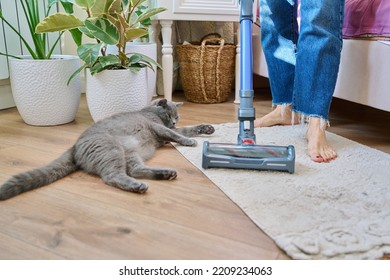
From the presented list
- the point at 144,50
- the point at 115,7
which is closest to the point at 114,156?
the point at 115,7

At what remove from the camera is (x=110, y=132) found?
120 cm

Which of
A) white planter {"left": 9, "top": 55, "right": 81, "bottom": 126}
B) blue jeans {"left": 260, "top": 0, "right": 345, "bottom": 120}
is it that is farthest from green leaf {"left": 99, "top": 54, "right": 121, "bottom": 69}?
blue jeans {"left": 260, "top": 0, "right": 345, "bottom": 120}

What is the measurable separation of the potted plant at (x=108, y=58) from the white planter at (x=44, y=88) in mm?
97

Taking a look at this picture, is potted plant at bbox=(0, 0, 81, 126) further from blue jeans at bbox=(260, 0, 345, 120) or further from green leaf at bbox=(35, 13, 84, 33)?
blue jeans at bbox=(260, 0, 345, 120)

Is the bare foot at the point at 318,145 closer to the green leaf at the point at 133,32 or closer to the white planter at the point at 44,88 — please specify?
the green leaf at the point at 133,32

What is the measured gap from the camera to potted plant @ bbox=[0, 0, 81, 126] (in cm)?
161

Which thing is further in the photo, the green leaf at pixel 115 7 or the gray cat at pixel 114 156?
the green leaf at pixel 115 7

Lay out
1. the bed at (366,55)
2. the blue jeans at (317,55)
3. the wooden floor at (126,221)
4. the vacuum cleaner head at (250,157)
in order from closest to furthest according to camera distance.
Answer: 1. the wooden floor at (126,221)
2. the vacuum cleaner head at (250,157)
3. the blue jeans at (317,55)
4. the bed at (366,55)

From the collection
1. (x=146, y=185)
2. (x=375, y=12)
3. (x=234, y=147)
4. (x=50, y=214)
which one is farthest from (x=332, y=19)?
(x=50, y=214)

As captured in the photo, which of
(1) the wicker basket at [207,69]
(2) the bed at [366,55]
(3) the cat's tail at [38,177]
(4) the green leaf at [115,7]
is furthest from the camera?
(1) the wicker basket at [207,69]

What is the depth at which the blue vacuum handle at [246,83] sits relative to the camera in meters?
1.16

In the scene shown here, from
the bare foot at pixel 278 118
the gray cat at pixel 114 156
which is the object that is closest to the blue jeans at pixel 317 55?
the bare foot at pixel 278 118

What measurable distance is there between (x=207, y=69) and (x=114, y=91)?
0.74 meters
